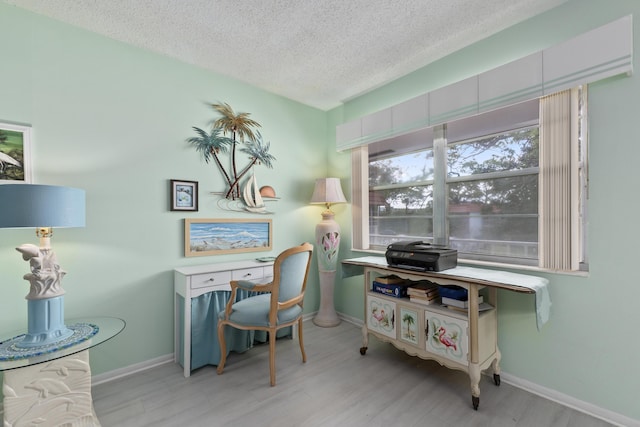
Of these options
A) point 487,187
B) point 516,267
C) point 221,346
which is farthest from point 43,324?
point 487,187

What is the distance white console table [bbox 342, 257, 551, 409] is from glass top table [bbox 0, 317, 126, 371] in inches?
78.5

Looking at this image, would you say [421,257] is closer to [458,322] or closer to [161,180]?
[458,322]

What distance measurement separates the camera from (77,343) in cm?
161

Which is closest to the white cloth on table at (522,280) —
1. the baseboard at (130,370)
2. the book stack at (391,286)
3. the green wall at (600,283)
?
the green wall at (600,283)

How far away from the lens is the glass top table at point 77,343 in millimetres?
1411

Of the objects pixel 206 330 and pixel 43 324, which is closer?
pixel 43 324

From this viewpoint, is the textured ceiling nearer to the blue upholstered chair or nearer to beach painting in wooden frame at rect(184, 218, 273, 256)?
beach painting in wooden frame at rect(184, 218, 273, 256)

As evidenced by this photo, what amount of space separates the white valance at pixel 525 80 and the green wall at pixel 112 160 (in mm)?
1825

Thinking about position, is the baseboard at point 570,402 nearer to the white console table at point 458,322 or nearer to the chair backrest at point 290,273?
the white console table at point 458,322

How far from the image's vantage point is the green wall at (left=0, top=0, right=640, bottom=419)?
1703 mm

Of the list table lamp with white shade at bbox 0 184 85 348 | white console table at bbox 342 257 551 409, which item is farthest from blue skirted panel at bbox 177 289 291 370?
white console table at bbox 342 257 551 409

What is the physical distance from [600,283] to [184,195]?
10.4 feet

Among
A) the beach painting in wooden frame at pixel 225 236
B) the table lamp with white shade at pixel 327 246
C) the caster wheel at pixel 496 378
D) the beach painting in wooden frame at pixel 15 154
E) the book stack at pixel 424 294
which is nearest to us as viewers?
the beach painting in wooden frame at pixel 15 154

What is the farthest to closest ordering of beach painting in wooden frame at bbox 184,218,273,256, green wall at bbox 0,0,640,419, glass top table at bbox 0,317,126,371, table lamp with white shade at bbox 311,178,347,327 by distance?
table lamp with white shade at bbox 311,178,347,327, beach painting in wooden frame at bbox 184,218,273,256, green wall at bbox 0,0,640,419, glass top table at bbox 0,317,126,371
